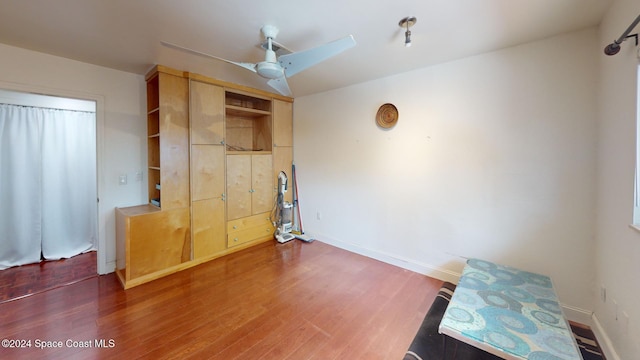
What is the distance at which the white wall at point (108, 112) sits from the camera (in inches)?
97.1

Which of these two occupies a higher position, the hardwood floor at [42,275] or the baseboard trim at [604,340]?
the baseboard trim at [604,340]

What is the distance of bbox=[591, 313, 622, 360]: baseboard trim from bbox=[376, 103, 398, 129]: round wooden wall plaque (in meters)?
2.53

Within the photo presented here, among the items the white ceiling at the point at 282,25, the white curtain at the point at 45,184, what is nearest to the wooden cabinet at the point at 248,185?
the white ceiling at the point at 282,25

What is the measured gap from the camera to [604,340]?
1715mm

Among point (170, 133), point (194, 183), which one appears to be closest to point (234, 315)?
point (194, 183)

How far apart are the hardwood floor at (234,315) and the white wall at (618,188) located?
121cm

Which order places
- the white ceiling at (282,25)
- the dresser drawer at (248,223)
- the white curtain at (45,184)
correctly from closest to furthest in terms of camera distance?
the white ceiling at (282,25) → the white curtain at (45,184) → the dresser drawer at (248,223)

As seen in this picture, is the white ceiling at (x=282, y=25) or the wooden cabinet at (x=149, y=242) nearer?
the white ceiling at (x=282, y=25)

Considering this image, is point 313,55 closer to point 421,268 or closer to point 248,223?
point 421,268

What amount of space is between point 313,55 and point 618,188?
2288 millimetres

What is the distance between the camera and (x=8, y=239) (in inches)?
120

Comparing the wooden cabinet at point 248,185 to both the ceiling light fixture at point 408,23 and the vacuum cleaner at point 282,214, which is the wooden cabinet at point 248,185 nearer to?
the vacuum cleaner at point 282,214

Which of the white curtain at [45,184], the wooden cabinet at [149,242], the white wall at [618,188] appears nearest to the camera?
the white wall at [618,188]

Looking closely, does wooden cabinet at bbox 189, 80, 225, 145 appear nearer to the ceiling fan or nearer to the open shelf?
the open shelf
